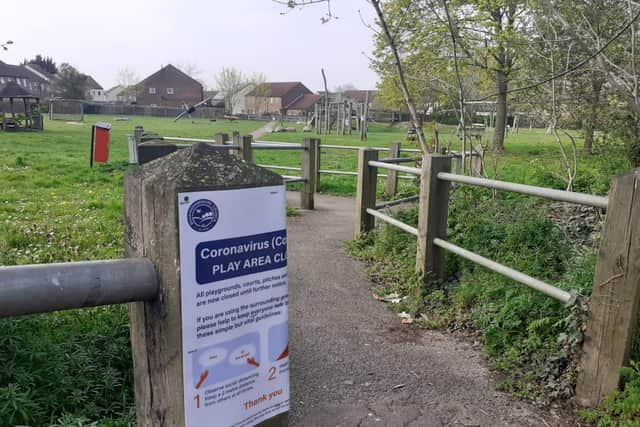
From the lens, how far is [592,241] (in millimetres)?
4488

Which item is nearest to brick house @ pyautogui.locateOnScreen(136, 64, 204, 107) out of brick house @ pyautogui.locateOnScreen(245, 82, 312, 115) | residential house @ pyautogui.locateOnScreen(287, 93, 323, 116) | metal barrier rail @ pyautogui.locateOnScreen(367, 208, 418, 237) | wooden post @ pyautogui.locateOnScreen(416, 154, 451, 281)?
brick house @ pyautogui.locateOnScreen(245, 82, 312, 115)

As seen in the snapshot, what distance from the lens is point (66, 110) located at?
42938 mm

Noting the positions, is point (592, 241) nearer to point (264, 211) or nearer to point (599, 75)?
point (599, 75)

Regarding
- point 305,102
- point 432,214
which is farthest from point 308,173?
point 305,102

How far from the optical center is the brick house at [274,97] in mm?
78088

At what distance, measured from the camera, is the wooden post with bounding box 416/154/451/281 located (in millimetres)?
4250

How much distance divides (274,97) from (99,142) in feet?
238

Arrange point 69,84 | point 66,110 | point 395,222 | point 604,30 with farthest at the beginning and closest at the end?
point 69,84 < point 66,110 < point 604,30 < point 395,222

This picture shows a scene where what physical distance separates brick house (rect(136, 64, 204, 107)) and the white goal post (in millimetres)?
37268

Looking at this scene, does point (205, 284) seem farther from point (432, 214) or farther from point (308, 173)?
point (308, 173)

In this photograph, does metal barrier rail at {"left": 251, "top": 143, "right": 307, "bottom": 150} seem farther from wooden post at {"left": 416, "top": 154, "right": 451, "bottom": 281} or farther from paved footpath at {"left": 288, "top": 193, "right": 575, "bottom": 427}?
wooden post at {"left": 416, "top": 154, "right": 451, "bottom": 281}

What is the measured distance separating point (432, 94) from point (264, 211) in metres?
7.30

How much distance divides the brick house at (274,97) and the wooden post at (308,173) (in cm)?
7084

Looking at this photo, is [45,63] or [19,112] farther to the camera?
[45,63]
